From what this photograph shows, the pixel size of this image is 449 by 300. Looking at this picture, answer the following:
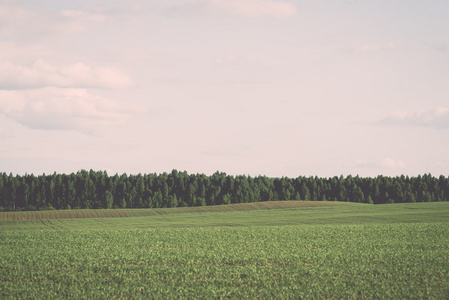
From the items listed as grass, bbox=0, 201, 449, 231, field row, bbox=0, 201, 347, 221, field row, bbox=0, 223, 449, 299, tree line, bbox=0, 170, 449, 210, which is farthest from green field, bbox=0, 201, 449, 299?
tree line, bbox=0, 170, 449, 210

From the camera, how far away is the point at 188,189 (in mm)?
150625

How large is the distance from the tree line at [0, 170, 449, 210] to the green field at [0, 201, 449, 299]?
310 feet

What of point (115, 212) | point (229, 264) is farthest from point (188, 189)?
point (229, 264)

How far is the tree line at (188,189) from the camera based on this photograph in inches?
5620

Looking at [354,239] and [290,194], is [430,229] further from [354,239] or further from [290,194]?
[290,194]

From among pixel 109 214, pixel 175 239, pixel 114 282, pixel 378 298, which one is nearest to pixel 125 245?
pixel 175 239

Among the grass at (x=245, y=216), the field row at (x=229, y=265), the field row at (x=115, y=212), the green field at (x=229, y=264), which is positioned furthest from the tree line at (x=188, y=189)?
the field row at (x=229, y=265)

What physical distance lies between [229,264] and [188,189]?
11903 cm

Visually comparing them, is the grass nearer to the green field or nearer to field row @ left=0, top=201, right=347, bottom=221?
field row @ left=0, top=201, right=347, bottom=221

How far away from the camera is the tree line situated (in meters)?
143

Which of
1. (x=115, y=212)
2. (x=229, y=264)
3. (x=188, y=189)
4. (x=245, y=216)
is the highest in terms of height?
(x=188, y=189)

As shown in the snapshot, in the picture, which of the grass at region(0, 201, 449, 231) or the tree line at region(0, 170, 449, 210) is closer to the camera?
the grass at region(0, 201, 449, 231)

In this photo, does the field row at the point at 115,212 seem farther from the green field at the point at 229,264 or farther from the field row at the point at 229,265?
the field row at the point at 229,265

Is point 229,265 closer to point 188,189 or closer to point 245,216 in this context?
point 245,216
